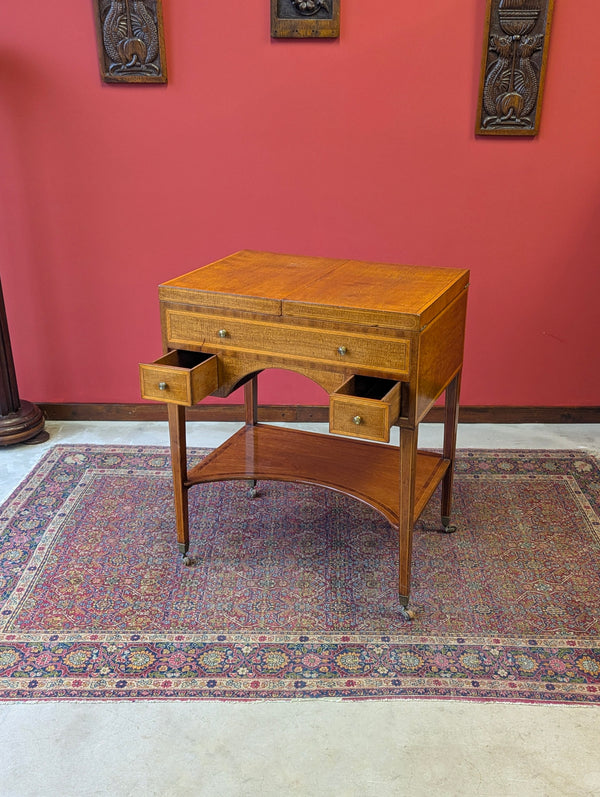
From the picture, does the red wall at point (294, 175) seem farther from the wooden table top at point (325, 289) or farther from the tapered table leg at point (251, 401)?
the wooden table top at point (325, 289)

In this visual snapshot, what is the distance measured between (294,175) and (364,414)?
170 centimetres

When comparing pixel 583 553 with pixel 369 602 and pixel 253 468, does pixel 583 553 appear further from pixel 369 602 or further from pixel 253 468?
pixel 253 468

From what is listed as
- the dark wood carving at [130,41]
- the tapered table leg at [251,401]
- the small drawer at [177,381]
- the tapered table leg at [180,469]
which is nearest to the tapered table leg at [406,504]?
the small drawer at [177,381]

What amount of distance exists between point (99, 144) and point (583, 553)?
2497 mm

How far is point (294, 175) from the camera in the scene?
3.31 metres

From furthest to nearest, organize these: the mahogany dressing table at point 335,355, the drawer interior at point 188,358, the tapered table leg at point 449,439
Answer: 1. the tapered table leg at point 449,439
2. the drawer interior at point 188,358
3. the mahogany dressing table at point 335,355

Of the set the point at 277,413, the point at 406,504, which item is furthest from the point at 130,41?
the point at 406,504

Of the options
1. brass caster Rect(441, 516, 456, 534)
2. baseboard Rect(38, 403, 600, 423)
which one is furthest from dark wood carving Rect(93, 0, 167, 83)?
brass caster Rect(441, 516, 456, 534)

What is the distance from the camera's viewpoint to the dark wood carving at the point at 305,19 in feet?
10.00

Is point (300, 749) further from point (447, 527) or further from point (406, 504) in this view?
point (447, 527)

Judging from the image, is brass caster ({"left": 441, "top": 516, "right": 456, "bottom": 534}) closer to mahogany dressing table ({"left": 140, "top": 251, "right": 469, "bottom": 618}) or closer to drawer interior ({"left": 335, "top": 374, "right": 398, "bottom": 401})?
mahogany dressing table ({"left": 140, "top": 251, "right": 469, "bottom": 618})

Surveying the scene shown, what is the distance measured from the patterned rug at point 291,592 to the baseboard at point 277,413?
1.51 feet

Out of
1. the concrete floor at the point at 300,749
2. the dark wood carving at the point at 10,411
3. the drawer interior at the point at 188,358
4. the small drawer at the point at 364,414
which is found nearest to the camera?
the concrete floor at the point at 300,749

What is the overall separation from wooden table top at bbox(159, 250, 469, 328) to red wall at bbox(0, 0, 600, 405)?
888 mm
